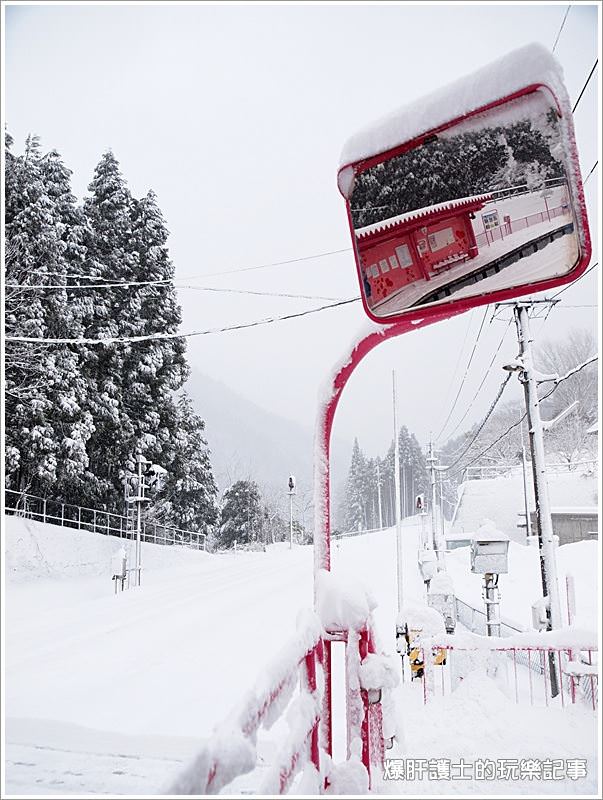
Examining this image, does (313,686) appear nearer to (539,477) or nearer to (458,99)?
(458,99)

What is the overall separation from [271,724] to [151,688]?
645 centimetres

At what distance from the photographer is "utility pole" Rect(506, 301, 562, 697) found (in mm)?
8375

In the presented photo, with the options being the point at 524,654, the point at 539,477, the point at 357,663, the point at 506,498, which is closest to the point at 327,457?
the point at 357,663

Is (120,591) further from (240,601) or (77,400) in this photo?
(77,400)

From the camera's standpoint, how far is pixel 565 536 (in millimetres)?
24438

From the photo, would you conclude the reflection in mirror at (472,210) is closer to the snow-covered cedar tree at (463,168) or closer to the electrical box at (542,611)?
the snow-covered cedar tree at (463,168)

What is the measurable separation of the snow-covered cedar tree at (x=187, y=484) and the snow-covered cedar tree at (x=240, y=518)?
10764mm

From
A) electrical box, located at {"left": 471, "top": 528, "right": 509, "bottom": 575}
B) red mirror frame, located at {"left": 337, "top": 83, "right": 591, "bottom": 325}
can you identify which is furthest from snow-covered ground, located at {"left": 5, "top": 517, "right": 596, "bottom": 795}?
electrical box, located at {"left": 471, "top": 528, "right": 509, "bottom": 575}

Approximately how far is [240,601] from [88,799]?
12609mm

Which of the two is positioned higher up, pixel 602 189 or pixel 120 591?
pixel 602 189

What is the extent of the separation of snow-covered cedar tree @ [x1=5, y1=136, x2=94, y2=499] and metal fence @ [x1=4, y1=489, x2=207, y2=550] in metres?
0.51

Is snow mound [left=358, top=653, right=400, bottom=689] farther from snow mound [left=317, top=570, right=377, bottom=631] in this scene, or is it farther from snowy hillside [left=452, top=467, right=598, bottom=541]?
snowy hillside [left=452, top=467, right=598, bottom=541]

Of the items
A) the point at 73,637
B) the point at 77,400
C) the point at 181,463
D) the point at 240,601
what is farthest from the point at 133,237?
the point at 73,637

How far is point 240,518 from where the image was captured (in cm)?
4253
